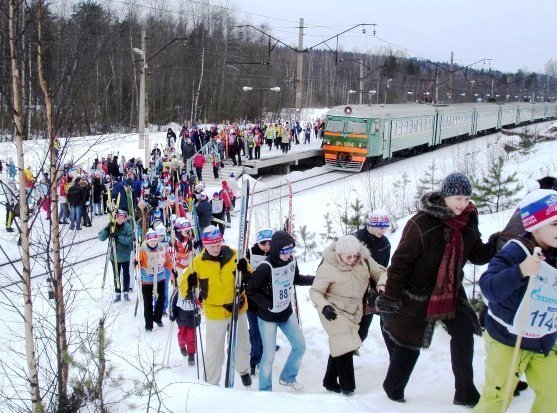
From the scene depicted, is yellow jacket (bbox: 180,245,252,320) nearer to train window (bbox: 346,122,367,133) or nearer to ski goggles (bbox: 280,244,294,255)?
ski goggles (bbox: 280,244,294,255)

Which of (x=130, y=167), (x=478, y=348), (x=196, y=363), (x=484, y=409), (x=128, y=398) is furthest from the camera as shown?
(x=130, y=167)

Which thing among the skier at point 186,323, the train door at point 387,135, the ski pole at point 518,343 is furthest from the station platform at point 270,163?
the ski pole at point 518,343

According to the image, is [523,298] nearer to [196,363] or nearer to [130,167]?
[196,363]

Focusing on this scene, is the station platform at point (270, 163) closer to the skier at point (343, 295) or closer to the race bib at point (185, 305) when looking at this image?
the race bib at point (185, 305)

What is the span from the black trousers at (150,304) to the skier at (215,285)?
2380 mm

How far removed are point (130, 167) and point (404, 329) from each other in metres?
15.7

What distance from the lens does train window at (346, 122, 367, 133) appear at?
993 inches

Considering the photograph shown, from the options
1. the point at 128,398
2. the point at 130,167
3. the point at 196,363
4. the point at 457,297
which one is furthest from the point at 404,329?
the point at 130,167

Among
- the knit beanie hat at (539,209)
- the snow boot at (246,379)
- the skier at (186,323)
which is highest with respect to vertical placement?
the knit beanie hat at (539,209)

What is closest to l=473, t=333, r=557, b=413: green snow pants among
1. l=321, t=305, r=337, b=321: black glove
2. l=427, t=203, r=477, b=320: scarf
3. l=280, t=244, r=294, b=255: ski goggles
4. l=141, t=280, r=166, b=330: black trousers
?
l=427, t=203, r=477, b=320: scarf

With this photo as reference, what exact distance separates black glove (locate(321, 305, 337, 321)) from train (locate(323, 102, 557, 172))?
2085cm

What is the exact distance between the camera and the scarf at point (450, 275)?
4.18 metres

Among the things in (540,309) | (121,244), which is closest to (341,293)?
(540,309)

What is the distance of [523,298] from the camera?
10.6 ft
